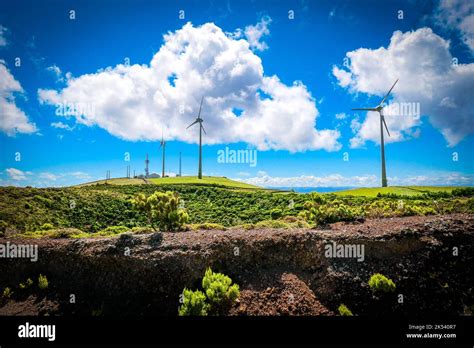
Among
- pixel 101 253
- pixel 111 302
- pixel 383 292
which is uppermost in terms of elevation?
pixel 101 253

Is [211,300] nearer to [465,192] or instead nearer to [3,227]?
[3,227]

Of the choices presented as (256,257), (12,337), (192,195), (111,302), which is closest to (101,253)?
(111,302)

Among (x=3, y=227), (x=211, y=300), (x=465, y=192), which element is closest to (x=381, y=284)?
(x=211, y=300)

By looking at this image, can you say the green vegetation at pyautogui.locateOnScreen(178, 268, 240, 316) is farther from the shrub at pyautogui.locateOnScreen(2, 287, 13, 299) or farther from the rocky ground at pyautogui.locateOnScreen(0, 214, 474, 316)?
the shrub at pyautogui.locateOnScreen(2, 287, 13, 299)

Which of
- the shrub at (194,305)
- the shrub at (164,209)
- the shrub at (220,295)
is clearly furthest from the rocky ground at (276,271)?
the shrub at (164,209)

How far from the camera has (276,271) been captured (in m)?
11.0

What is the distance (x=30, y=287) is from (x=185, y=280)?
7570 millimetres

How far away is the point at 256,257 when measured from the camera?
37.6ft

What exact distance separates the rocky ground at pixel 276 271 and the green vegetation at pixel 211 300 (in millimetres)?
446

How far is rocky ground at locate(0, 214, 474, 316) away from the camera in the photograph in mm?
9758

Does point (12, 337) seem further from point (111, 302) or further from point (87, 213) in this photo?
point (87, 213)

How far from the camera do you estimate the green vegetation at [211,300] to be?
9.25 meters

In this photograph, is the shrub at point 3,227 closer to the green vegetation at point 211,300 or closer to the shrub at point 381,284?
the green vegetation at point 211,300

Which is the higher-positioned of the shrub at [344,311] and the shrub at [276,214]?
the shrub at [276,214]
